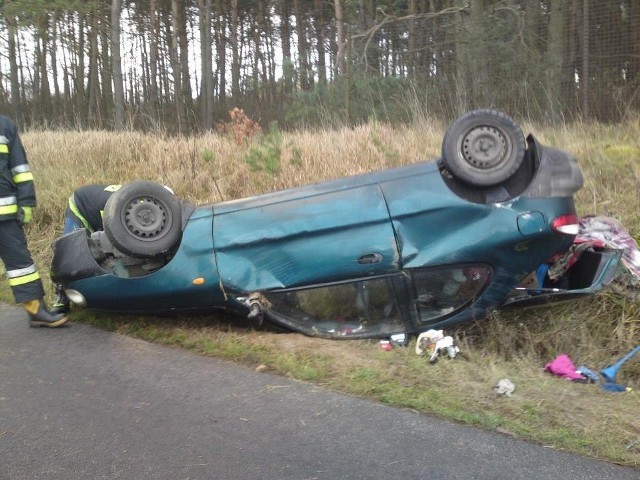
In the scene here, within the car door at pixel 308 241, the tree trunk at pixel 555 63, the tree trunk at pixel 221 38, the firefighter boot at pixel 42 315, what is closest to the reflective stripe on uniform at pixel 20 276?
the firefighter boot at pixel 42 315

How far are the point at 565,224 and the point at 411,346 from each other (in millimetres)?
1297

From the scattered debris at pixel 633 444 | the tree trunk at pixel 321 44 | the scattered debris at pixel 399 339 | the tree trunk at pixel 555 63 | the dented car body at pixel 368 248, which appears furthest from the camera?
the tree trunk at pixel 321 44

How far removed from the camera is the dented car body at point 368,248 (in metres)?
4.20

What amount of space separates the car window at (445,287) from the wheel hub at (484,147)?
71 centimetres

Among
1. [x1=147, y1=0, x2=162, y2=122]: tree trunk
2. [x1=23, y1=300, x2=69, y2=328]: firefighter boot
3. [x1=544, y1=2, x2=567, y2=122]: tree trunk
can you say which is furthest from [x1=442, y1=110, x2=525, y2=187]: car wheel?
[x1=147, y1=0, x2=162, y2=122]: tree trunk

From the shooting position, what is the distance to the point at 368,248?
13.9 ft

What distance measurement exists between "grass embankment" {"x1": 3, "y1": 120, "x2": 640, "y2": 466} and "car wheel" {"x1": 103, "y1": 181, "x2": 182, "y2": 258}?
653mm

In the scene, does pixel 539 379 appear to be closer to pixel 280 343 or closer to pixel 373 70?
pixel 280 343

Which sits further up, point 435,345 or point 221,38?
point 221,38

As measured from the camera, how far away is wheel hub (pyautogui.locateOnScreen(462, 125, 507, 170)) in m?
4.28

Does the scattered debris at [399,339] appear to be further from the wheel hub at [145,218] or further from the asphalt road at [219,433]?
the wheel hub at [145,218]

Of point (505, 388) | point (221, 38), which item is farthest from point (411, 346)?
point (221, 38)

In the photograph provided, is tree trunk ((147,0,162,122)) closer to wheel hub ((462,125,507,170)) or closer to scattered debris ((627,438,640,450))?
wheel hub ((462,125,507,170))

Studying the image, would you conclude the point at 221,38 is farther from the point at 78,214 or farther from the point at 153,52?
the point at 78,214
